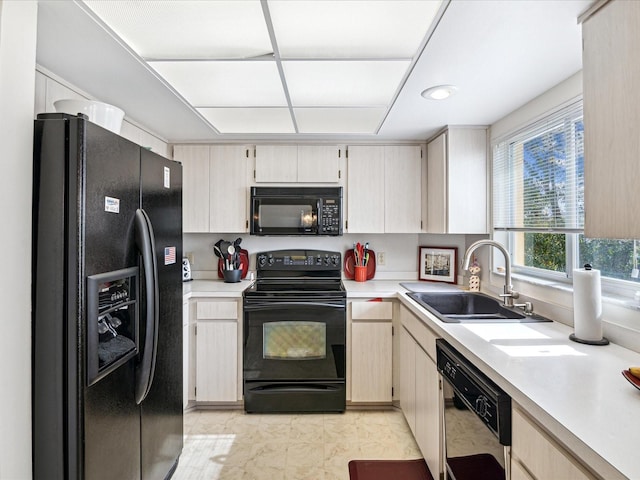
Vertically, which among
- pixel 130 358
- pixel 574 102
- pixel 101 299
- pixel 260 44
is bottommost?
pixel 130 358

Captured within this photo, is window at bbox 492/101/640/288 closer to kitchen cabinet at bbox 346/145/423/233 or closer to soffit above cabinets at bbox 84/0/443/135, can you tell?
kitchen cabinet at bbox 346/145/423/233

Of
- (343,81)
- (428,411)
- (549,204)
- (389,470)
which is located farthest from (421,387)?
(343,81)

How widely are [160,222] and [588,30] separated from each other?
1.82 m

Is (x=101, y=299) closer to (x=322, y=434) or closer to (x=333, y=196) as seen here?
(x=322, y=434)

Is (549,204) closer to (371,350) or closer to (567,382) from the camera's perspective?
(567,382)

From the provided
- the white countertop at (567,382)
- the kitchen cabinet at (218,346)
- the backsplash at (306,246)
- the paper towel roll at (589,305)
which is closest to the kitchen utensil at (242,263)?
the backsplash at (306,246)

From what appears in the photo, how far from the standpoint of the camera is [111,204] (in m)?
1.23

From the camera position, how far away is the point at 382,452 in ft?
6.93

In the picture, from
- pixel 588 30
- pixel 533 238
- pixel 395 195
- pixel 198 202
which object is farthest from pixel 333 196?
pixel 588 30

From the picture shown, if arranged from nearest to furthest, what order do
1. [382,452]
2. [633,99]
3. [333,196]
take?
[633,99] < [382,452] < [333,196]

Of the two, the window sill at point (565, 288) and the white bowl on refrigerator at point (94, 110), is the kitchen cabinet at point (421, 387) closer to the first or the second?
the window sill at point (565, 288)

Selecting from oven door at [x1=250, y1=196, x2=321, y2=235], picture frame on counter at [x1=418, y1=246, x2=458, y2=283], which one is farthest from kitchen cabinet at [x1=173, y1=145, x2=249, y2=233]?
picture frame on counter at [x1=418, y1=246, x2=458, y2=283]

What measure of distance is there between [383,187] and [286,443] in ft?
6.63

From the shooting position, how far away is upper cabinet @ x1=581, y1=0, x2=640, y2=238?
1.01 m
